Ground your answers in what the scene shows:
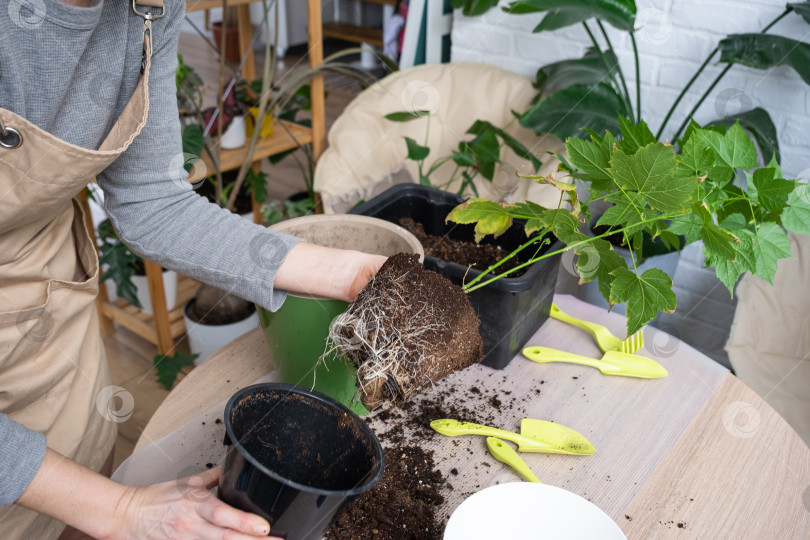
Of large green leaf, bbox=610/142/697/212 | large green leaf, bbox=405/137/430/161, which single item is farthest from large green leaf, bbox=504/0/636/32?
large green leaf, bbox=610/142/697/212

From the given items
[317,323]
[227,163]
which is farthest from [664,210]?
[227,163]

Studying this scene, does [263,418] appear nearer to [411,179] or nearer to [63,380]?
[63,380]

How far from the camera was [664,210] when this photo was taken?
0.67 m

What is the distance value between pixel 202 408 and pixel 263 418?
264mm

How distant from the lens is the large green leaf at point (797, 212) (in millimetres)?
759

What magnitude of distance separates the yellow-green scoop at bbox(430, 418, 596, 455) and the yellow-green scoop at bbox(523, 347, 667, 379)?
132 mm

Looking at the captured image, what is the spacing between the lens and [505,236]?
945 mm

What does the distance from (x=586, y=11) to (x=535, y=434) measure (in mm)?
943

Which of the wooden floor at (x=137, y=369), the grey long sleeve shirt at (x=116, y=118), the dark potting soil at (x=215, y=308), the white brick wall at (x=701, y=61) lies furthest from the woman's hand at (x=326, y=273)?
the white brick wall at (x=701, y=61)

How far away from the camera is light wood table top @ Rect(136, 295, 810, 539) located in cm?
69

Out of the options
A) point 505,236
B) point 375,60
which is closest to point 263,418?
point 505,236

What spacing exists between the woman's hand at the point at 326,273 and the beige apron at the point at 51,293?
22cm

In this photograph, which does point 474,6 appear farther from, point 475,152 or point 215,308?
A: point 215,308

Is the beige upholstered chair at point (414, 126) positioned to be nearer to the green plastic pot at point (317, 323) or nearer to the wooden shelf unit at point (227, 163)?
the wooden shelf unit at point (227, 163)
